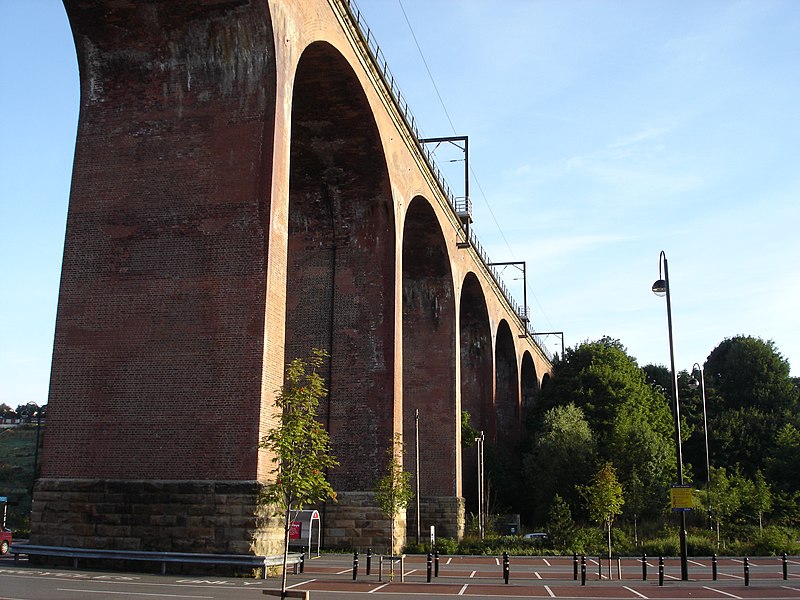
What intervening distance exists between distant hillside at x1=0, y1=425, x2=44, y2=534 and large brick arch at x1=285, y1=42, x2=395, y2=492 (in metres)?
24.1

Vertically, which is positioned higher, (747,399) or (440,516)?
(747,399)

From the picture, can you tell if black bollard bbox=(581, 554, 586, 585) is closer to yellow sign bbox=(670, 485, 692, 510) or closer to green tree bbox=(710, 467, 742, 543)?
yellow sign bbox=(670, 485, 692, 510)

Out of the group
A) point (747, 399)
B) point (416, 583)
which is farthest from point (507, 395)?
point (416, 583)

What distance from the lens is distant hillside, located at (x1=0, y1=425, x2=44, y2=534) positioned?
47487 millimetres

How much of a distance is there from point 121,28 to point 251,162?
4.53m

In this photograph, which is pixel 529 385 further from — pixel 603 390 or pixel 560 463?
pixel 560 463

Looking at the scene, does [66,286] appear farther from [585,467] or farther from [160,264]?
[585,467]

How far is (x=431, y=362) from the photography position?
123ft

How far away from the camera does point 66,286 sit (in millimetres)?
18484

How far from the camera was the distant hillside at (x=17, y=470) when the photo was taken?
4749 centimetres

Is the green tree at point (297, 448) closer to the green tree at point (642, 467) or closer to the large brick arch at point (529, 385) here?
the green tree at point (642, 467)

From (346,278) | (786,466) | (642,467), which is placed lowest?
(642,467)

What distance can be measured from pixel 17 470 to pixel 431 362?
4051 cm

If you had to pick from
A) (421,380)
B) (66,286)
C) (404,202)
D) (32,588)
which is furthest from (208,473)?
(421,380)
